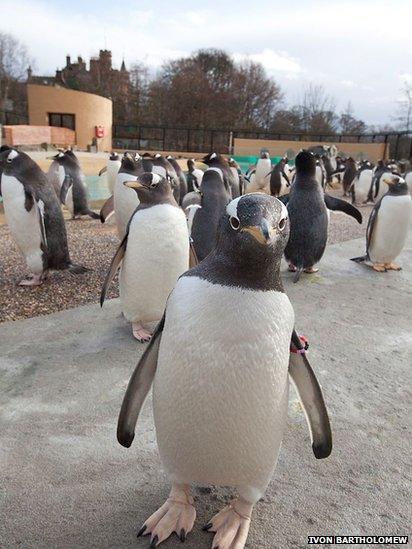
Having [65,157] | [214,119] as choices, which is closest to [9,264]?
[65,157]

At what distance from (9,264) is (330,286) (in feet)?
10.7

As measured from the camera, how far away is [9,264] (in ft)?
15.4

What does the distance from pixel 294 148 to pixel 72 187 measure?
22305 mm

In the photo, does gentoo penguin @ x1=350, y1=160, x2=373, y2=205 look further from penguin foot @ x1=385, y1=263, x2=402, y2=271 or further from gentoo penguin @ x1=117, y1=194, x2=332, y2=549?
gentoo penguin @ x1=117, y1=194, x2=332, y2=549

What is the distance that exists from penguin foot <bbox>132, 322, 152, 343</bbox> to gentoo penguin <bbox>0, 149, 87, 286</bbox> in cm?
142

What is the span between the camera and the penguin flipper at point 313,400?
1445mm

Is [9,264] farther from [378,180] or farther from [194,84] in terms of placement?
[194,84]

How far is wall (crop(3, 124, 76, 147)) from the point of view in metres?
18.1

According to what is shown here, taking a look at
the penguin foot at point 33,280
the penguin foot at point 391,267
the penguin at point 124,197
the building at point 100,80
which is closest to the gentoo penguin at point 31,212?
the penguin foot at point 33,280

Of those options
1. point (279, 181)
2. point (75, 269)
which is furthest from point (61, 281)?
point (279, 181)

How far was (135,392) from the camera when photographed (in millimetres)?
1496

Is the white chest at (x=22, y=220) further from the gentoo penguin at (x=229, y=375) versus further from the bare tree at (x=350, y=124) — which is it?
the bare tree at (x=350, y=124)

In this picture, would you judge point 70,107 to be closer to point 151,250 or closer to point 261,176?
point 261,176

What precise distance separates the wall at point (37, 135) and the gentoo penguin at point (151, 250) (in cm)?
1478
